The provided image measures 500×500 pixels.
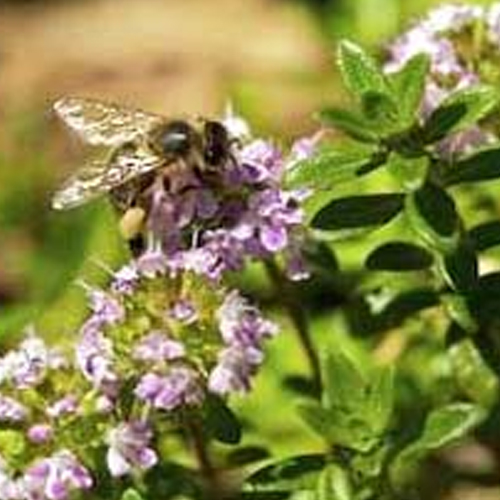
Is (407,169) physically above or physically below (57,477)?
above

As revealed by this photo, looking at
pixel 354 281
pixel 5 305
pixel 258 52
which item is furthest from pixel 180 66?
pixel 354 281

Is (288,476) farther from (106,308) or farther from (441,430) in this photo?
(106,308)

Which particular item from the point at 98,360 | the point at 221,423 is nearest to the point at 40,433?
the point at 98,360

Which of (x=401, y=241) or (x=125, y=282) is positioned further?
(x=401, y=241)

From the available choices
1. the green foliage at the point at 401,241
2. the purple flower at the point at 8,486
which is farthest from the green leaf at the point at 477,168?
the purple flower at the point at 8,486

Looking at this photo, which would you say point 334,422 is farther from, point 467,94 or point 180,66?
point 180,66

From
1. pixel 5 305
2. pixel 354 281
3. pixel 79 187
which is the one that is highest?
pixel 79 187

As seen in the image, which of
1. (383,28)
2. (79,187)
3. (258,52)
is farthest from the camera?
(258,52)
